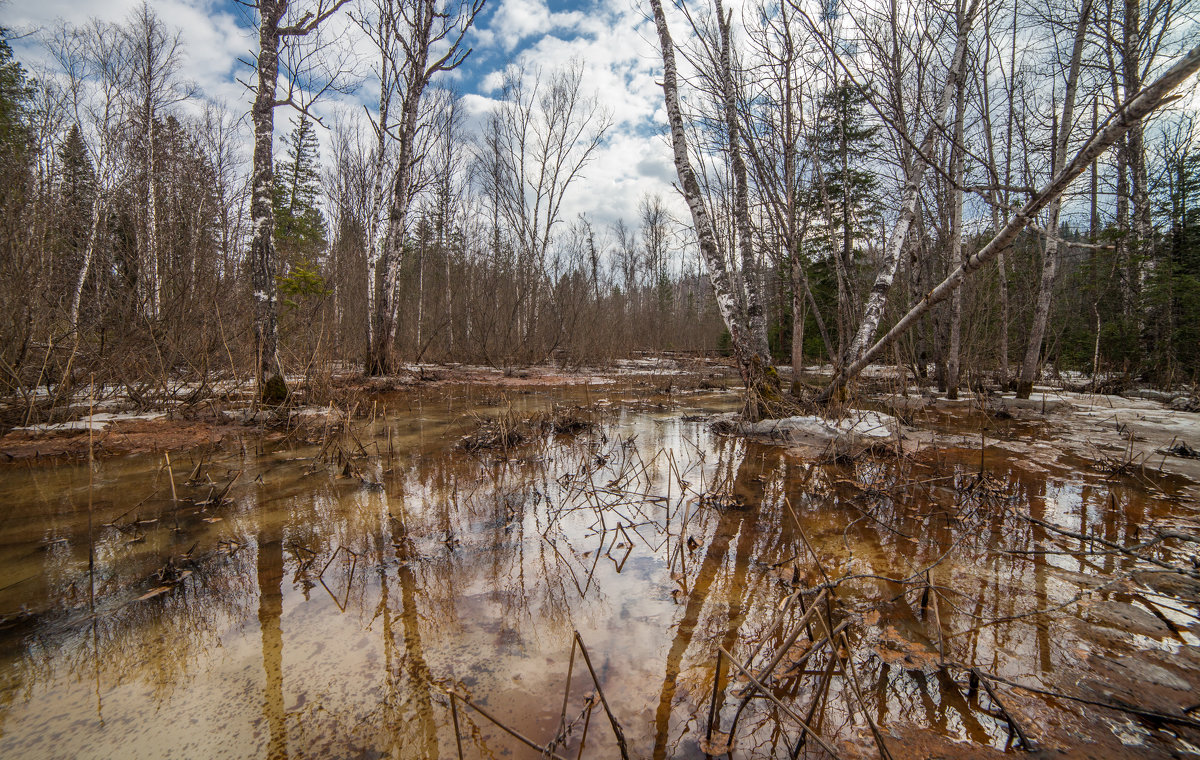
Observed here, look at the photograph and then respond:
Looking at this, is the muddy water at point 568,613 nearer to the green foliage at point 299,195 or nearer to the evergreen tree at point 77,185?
the evergreen tree at point 77,185

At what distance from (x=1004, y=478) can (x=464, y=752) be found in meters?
5.08

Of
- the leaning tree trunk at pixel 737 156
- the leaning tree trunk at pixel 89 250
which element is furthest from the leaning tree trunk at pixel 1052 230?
the leaning tree trunk at pixel 89 250

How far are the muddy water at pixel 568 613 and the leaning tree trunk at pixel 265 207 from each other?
2.60 meters

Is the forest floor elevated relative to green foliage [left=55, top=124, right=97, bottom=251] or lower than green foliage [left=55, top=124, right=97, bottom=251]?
lower

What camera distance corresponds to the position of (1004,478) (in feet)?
13.8

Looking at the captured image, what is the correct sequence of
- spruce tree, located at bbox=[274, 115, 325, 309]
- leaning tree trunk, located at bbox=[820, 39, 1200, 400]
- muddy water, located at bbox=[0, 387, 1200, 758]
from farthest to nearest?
1. spruce tree, located at bbox=[274, 115, 325, 309]
2. leaning tree trunk, located at bbox=[820, 39, 1200, 400]
3. muddy water, located at bbox=[0, 387, 1200, 758]

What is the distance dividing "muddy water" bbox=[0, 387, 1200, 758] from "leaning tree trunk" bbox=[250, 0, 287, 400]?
102 inches

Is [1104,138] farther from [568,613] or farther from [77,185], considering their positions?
[77,185]

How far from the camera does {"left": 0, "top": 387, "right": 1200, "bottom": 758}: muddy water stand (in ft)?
4.91

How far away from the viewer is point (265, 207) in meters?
6.59

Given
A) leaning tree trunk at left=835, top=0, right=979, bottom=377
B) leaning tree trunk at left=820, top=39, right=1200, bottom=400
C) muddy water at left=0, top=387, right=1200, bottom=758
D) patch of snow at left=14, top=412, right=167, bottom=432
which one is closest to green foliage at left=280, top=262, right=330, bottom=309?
patch of snow at left=14, top=412, right=167, bottom=432

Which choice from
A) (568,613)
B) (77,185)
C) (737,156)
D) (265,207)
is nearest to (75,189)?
(77,185)

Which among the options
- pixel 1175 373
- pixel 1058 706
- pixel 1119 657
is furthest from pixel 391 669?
pixel 1175 373

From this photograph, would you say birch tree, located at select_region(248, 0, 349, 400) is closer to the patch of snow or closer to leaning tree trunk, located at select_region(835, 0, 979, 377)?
the patch of snow
